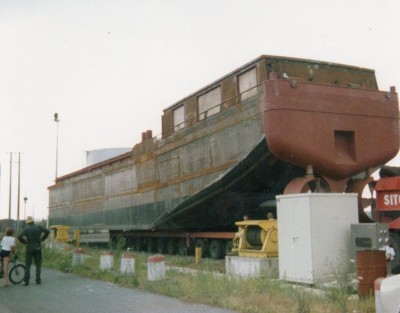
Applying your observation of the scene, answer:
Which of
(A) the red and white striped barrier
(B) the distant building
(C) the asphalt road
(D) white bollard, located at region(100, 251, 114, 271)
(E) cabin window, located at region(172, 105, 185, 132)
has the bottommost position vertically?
(C) the asphalt road

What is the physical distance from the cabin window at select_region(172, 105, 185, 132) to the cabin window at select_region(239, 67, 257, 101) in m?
3.29

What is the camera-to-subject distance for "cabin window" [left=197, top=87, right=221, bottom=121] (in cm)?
1442

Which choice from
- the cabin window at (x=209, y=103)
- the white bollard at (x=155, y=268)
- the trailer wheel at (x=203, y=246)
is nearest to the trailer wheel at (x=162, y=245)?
the trailer wheel at (x=203, y=246)

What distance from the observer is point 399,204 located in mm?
10977

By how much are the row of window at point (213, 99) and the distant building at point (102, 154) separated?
781 inches

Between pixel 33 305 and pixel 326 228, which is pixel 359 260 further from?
pixel 33 305

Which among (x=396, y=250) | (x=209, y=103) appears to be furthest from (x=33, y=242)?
(x=396, y=250)

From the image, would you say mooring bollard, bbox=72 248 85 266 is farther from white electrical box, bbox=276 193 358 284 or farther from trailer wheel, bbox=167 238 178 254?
white electrical box, bbox=276 193 358 284

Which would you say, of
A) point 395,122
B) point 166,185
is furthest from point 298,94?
point 166,185

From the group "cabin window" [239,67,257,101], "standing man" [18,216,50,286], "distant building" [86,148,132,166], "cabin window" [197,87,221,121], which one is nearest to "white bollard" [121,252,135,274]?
"standing man" [18,216,50,286]

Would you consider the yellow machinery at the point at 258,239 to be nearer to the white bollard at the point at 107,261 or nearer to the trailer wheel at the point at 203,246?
the white bollard at the point at 107,261

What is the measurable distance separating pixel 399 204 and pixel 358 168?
4.97ft

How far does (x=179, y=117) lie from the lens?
16578mm

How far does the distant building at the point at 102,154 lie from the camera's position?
3588 cm
